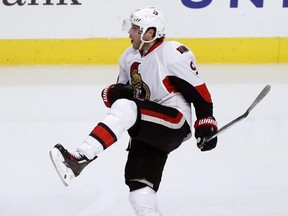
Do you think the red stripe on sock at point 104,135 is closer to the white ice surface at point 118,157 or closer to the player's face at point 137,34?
the player's face at point 137,34

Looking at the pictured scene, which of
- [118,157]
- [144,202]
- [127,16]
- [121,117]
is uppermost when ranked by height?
[121,117]

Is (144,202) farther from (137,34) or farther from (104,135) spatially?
(137,34)

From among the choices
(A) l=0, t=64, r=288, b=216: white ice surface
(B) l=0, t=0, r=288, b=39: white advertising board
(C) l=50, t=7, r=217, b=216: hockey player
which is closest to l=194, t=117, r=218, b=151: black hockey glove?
(C) l=50, t=7, r=217, b=216: hockey player

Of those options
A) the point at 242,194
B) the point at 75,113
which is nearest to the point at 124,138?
the point at 75,113

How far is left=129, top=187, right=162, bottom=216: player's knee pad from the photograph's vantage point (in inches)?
104

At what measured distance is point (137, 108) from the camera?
8.55ft

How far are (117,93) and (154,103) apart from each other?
0.63 ft

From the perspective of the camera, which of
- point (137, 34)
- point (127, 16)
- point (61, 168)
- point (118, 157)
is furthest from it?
point (127, 16)

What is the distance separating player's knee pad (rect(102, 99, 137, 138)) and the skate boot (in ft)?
0.45

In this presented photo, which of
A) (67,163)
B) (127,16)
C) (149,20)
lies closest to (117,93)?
(149,20)

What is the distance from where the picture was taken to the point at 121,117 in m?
2.53

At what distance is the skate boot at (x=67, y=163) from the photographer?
2484 mm

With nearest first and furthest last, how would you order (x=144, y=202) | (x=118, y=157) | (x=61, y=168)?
1. (x=61, y=168)
2. (x=144, y=202)
3. (x=118, y=157)

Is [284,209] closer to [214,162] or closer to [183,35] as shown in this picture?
[214,162]
